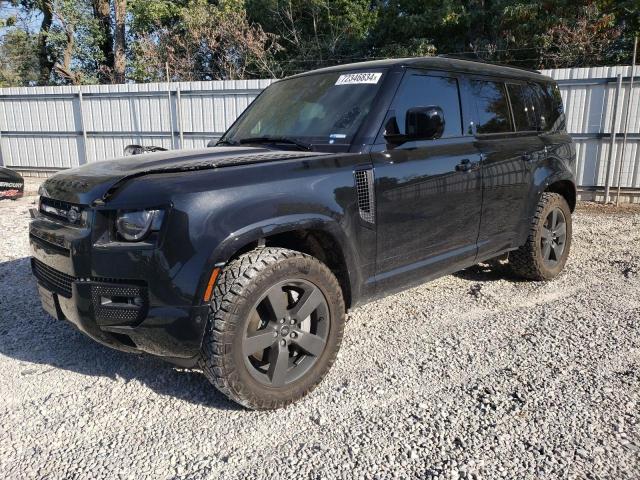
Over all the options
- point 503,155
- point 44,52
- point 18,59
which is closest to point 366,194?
point 503,155

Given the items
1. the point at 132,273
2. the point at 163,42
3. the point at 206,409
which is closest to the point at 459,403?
the point at 206,409

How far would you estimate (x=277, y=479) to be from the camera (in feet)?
7.36

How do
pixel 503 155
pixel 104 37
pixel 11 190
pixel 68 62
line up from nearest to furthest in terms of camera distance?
pixel 503 155 → pixel 11 190 → pixel 104 37 → pixel 68 62

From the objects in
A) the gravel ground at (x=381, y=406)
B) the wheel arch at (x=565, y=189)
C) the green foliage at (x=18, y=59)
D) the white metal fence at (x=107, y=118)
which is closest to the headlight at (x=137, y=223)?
the gravel ground at (x=381, y=406)

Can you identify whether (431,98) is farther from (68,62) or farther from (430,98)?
(68,62)

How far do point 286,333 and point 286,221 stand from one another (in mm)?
621

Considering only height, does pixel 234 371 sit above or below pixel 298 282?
below

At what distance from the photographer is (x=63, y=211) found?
277cm

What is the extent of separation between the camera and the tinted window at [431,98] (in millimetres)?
3420

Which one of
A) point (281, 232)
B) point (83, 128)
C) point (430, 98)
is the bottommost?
point (281, 232)

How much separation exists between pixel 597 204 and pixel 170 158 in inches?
345

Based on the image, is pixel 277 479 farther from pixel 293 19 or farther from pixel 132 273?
pixel 293 19

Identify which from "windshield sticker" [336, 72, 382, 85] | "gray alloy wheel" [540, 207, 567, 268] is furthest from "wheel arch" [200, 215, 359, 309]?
"gray alloy wheel" [540, 207, 567, 268]

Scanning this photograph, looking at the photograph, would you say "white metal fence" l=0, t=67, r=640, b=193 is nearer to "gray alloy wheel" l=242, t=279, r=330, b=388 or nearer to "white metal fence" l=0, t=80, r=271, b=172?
"white metal fence" l=0, t=80, r=271, b=172
